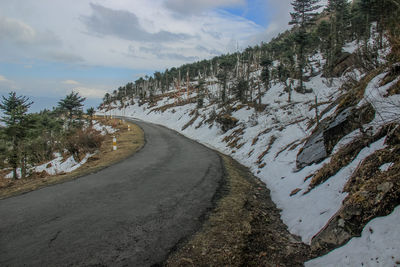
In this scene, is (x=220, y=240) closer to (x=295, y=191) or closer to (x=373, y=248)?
(x=373, y=248)

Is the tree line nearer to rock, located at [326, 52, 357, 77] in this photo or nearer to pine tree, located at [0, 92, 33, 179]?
pine tree, located at [0, 92, 33, 179]

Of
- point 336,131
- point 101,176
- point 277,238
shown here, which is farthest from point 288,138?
point 101,176

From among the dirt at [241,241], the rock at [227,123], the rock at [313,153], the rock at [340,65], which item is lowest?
the dirt at [241,241]

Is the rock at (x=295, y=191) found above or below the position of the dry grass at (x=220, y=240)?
above

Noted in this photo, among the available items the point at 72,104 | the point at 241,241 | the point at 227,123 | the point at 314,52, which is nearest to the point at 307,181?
the point at 241,241

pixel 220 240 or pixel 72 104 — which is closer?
pixel 220 240

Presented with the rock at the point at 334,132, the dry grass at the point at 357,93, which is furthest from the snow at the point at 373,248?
the dry grass at the point at 357,93

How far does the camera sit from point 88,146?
17.5 meters

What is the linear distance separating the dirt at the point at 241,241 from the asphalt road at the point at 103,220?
0.31 m

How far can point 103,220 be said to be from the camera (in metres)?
4.50

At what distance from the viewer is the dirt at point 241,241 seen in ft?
11.0

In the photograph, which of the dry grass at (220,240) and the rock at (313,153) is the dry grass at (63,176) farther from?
the rock at (313,153)

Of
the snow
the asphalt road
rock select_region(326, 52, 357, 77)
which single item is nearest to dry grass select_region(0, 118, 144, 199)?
the asphalt road

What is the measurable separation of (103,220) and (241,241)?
9.13 feet
